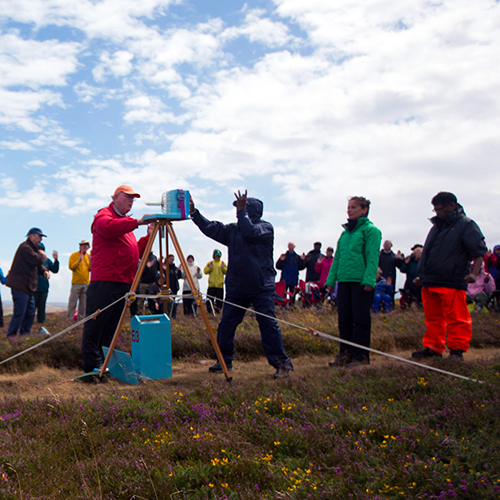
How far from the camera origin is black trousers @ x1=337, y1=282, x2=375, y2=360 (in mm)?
6484

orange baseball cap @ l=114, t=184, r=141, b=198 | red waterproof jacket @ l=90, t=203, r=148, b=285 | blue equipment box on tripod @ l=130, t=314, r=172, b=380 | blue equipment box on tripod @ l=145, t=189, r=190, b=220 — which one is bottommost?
blue equipment box on tripod @ l=130, t=314, r=172, b=380

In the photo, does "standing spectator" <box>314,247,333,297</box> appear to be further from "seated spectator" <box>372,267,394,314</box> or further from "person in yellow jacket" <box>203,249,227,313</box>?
"person in yellow jacket" <box>203,249,227,313</box>

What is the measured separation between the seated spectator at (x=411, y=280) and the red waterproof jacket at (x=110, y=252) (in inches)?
361

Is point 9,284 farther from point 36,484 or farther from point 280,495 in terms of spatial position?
point 280,495

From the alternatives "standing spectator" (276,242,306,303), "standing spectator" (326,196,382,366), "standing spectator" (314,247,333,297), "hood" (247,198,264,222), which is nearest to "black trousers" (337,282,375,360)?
"standing spectator" (326,196,382,366)

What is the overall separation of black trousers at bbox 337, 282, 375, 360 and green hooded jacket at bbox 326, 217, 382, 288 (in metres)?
0.15

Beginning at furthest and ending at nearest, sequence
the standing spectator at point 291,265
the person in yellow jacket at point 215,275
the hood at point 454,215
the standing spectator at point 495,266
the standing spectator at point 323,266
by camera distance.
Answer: the standing spectator at point 291,265 → the standing spectator at point 323,266 → the person in yellow jacket at point 215,275 → the standing spectator at point 495,266 → the hood at point 454,215

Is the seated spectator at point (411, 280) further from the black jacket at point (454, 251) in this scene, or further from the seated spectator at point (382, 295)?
the black jacket at point (454, 251)

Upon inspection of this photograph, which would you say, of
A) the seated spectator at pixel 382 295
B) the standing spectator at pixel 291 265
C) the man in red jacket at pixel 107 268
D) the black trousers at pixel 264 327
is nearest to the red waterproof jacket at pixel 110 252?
the man in red jacket at pixel 107 268

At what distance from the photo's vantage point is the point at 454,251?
647 centimetres

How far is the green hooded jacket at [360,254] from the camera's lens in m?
6.42

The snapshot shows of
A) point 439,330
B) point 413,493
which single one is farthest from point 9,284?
point 413,493

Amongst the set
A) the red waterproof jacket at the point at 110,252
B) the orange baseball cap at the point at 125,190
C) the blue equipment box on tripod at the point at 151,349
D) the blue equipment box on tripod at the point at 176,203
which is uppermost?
the orange baseball cap at the point at 125,190

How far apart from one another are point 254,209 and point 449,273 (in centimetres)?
292
